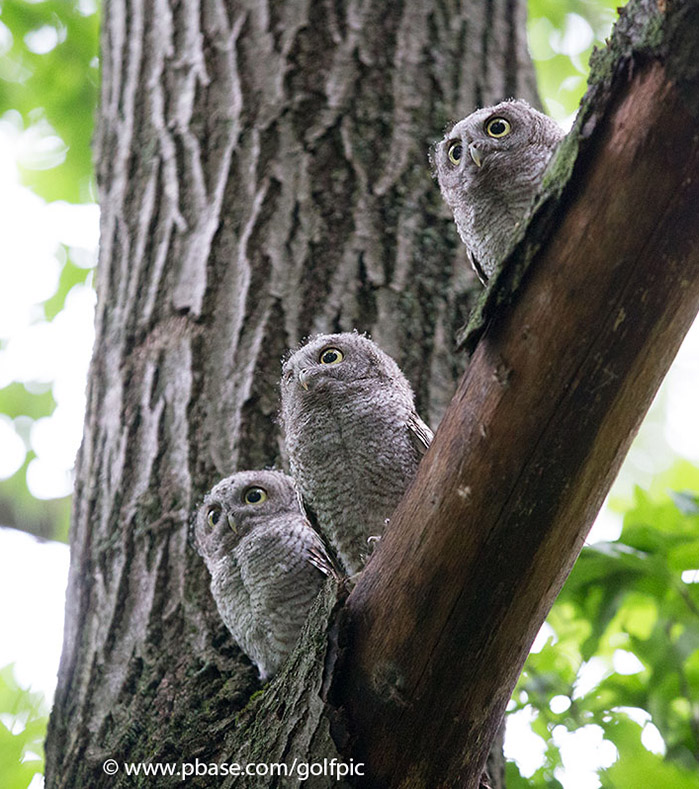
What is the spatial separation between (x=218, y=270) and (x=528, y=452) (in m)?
1.91

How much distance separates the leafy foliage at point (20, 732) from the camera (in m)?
2.73

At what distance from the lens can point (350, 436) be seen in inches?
99.2

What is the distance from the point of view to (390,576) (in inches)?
64.4

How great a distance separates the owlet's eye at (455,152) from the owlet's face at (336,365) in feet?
1.98

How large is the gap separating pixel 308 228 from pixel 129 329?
76 cm

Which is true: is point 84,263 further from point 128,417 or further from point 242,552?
point 242,552

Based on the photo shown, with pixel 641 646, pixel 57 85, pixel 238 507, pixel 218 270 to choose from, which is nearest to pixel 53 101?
pixel 57 85

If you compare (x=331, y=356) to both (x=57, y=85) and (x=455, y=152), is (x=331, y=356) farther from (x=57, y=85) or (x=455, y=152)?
(x=57, y=85)

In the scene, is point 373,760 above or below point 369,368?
below

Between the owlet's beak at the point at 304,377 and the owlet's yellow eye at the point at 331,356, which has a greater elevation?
the owlet's yellow eye at the point at 331,356

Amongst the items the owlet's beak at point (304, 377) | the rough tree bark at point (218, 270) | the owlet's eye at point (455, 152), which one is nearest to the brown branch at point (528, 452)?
the rough tree bark at point (218, 270)

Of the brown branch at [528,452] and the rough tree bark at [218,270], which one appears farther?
the rough tree bark at [218,270]

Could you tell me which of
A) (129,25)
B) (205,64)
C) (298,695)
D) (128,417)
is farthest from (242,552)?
(129,25)

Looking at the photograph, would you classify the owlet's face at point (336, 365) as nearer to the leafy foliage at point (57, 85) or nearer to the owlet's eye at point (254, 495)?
the owlet's eye at point (254, 495)
